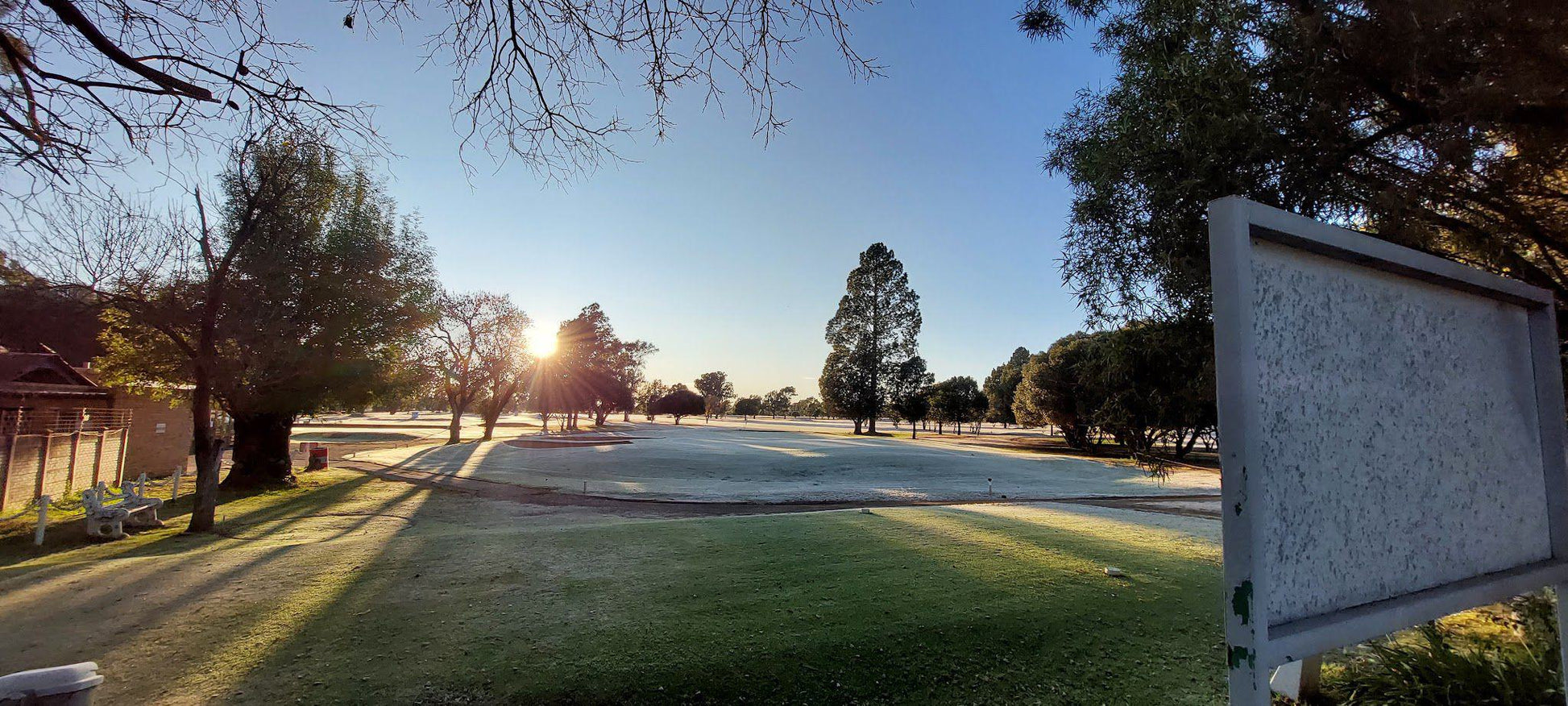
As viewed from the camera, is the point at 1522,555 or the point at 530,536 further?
the point at 530,536

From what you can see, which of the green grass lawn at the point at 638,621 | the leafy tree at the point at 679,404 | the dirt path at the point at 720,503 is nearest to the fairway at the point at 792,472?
the dirt path at the point at 720,503

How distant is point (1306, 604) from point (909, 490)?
59.1ft

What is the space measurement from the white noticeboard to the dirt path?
37.3ft

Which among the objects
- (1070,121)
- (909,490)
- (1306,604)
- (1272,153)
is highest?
(1070,121)

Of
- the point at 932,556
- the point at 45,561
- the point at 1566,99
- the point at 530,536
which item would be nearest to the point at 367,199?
the point at 45,561

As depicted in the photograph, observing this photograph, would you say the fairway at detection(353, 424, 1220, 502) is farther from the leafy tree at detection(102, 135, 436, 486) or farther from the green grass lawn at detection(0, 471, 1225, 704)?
the green grass lawn at detection(0, 471, 1225, 704)

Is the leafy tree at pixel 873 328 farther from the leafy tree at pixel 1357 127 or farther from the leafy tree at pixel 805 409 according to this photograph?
the leafy tree at pixel 805 409

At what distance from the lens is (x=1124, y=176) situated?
5.23 metres

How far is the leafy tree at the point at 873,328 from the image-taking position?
50781 mm

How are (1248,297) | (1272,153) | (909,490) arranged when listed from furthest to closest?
(909,490) → (1272,153) → (1248,297)

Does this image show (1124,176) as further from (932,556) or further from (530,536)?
(530,536)

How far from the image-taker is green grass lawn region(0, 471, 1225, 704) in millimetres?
3658

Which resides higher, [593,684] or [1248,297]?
[1248,297]

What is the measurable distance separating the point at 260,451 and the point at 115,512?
8881 mm
